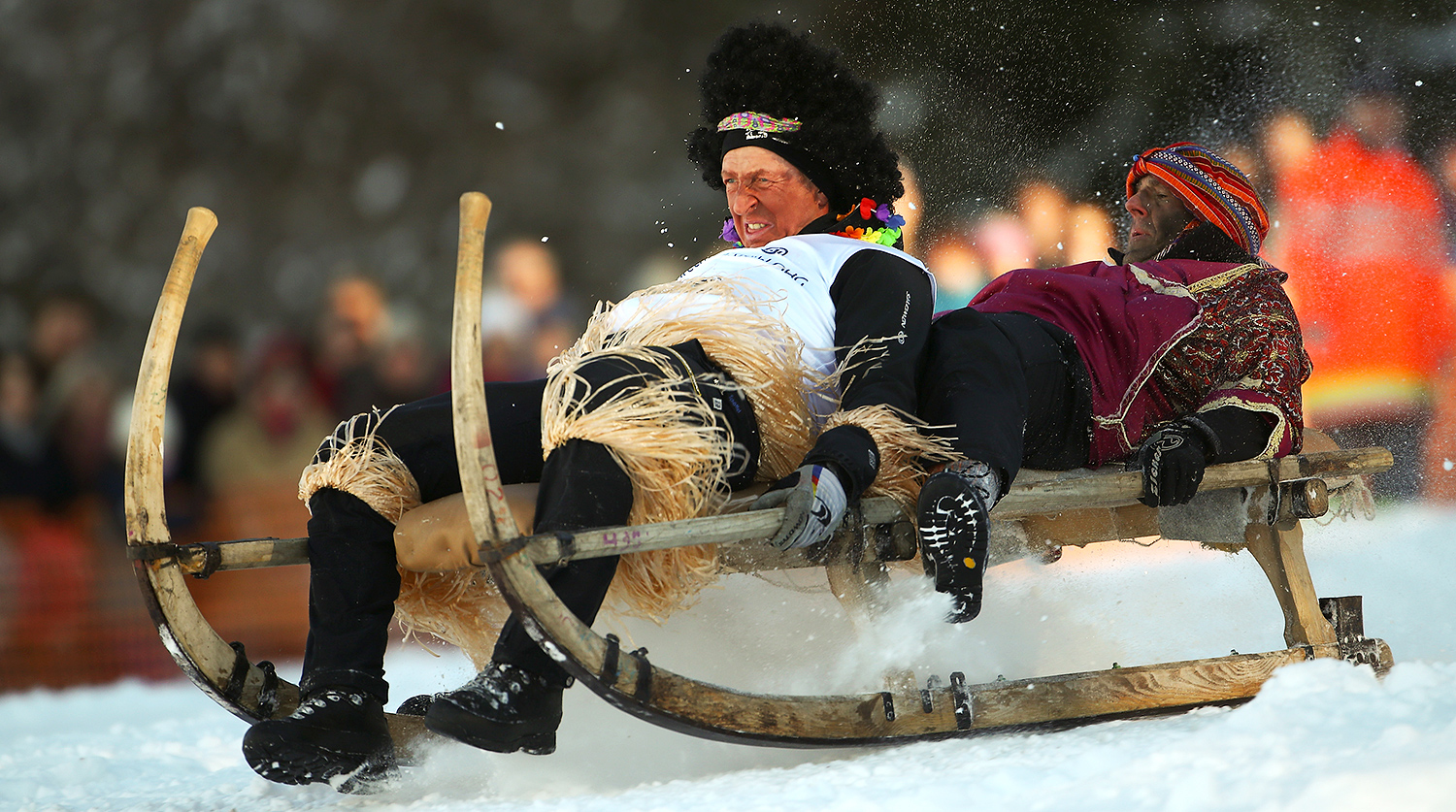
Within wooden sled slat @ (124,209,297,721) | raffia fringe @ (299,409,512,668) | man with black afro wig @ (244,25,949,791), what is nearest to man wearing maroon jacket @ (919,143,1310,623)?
man with black afro wig @ (244,25,949,791)

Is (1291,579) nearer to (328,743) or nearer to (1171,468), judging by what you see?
(1171,468)

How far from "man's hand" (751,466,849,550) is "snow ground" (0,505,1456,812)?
0.32 meters

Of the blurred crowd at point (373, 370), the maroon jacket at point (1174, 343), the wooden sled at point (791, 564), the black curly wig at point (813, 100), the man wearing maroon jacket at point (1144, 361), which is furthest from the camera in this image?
the blurred crowd at point (373, 370)

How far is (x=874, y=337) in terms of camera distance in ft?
6.08

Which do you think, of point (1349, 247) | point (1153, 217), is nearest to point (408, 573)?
point (1153, 217)

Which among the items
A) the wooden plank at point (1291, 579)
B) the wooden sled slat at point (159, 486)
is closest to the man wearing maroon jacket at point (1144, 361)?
the wooden plank at point (1291, 579)

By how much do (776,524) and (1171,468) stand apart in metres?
0.83

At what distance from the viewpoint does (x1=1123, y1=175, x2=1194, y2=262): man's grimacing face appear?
2646 millimetres

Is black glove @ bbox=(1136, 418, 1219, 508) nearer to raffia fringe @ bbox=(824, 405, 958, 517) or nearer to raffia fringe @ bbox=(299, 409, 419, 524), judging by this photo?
raffia fringe @ bbox=(824, 405, 958, 517)

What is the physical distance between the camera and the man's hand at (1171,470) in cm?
194

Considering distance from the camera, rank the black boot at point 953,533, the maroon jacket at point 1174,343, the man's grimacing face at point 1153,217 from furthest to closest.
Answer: the man's grimacing face at point 1153,217
the maroon jacket at point 1174,343
the black boot at point 953,533

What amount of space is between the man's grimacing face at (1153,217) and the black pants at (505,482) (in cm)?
144

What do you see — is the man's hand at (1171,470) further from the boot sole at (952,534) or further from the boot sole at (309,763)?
the boot sole at (309,763)

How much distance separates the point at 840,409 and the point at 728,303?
0.85 feet
